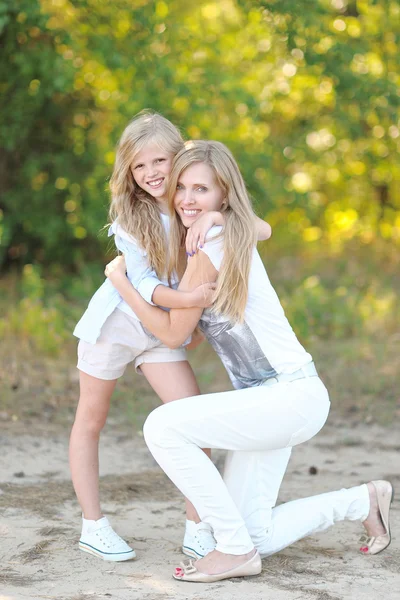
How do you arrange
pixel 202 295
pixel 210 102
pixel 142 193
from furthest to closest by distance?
1. pixel 210 102
2. pixel 142 193
3. pixel 202 295

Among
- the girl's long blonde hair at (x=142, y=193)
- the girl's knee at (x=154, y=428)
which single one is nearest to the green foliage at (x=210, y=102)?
the girl's long blonde hair at (x=142, y=193)

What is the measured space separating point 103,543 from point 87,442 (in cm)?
39

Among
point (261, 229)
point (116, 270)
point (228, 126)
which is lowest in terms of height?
point (116, 270)

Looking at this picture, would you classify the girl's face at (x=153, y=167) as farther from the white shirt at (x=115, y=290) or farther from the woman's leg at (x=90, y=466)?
the woman's leg at (x=90, y=466)

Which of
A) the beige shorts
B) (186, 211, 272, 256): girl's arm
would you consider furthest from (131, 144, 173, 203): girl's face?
the beige shorts

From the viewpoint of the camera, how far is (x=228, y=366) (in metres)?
3.41

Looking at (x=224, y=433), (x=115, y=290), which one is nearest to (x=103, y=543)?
(x=224, y=433)

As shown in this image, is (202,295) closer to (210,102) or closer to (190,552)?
(190,552)

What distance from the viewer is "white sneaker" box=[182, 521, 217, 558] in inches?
139

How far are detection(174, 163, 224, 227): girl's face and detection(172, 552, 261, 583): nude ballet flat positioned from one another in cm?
122

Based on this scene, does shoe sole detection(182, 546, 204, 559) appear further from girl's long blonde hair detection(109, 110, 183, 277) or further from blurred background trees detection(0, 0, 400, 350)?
blurred background trees detection(0, 0, 400, 350)

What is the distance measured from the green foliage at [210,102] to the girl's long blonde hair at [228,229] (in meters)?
3.13

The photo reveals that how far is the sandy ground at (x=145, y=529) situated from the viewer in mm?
3244

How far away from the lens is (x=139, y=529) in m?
3.99
